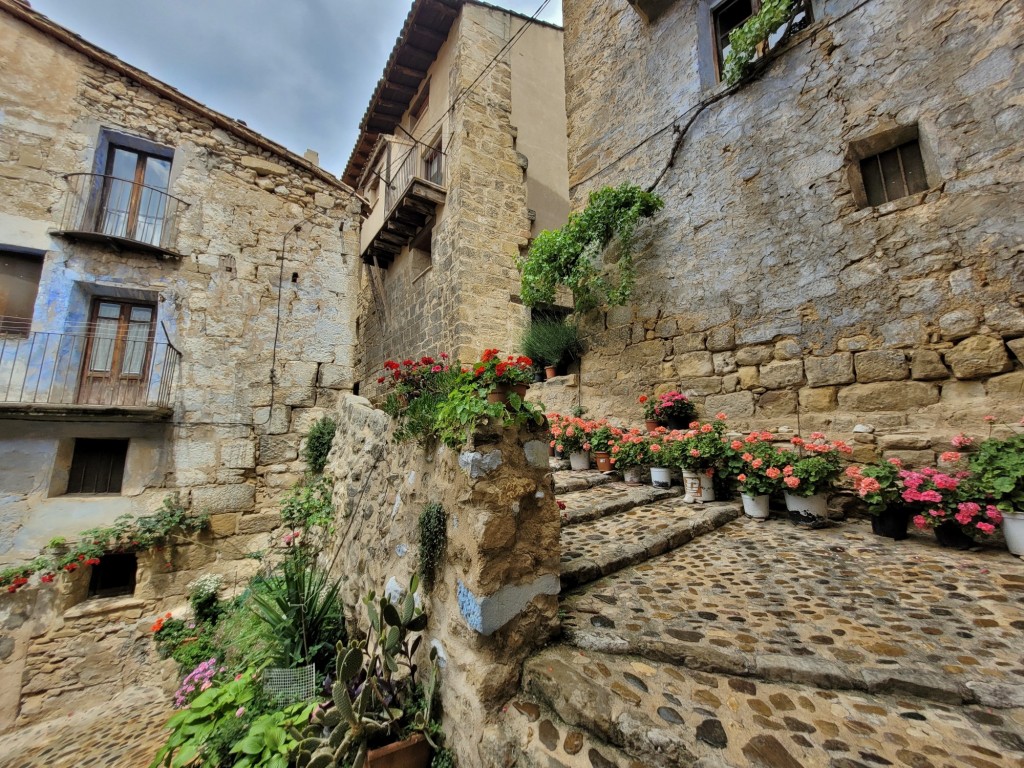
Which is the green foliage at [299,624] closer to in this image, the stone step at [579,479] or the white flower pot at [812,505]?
the stone step at [579,479]

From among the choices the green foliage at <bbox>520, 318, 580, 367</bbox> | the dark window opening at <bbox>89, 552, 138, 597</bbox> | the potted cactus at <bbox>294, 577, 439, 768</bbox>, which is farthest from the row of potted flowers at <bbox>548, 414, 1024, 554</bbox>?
the dark window opening at <bbox>89, 552, 138, 597</bbox>

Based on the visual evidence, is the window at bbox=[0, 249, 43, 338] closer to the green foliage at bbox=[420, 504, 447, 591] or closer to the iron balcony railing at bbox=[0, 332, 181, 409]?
the iron balcony railing at bbox=[0, 332, 181, 409]

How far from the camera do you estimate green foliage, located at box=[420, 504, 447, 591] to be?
7.19 feet

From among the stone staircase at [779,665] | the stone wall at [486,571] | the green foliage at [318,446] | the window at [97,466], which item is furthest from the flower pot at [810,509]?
the window at [97,466]

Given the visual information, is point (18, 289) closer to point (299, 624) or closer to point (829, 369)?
point (299, 624)

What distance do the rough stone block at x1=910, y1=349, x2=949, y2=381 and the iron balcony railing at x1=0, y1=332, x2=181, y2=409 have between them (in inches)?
330

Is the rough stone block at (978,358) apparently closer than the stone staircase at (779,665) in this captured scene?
No

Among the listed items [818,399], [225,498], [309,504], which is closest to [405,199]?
[309,504]

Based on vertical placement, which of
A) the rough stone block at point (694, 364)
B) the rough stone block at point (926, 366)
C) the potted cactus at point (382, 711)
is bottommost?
the potted cactus at point (382, 711)

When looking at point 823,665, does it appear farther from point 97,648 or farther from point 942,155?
point 97,648

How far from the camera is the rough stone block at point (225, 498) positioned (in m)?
A: 5.35

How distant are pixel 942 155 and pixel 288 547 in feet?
27.0

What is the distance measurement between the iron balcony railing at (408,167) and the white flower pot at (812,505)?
327 inches

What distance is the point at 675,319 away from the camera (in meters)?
5.07
